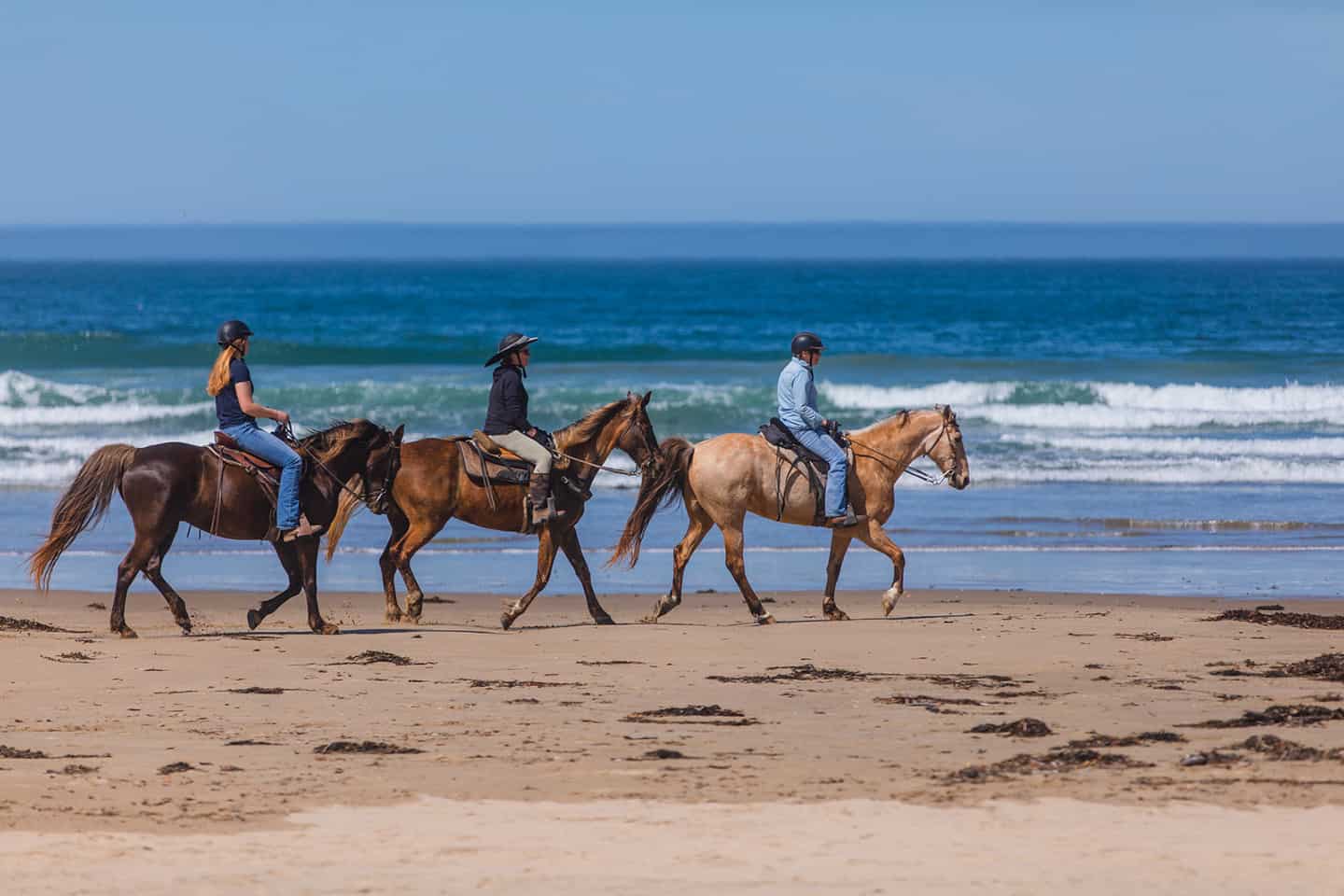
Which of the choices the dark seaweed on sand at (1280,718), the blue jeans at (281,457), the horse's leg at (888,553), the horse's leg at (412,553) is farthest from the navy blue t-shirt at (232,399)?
the dark seaweed on sand at (1280,718)

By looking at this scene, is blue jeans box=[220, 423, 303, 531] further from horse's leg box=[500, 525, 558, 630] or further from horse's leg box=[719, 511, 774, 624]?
horse's leg box=[719, 511, 774, 624]

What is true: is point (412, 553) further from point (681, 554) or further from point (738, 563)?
point (738, 563)

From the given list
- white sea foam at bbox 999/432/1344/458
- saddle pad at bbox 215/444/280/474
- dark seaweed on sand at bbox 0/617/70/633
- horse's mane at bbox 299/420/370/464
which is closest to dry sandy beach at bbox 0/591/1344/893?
dark seaweed on sand at bbox 0/617/70/633

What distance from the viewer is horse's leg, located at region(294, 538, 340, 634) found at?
Answer: 11664 millimetres

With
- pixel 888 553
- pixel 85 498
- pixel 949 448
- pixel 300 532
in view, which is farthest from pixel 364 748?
pixel 949 448

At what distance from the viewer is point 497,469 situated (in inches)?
501

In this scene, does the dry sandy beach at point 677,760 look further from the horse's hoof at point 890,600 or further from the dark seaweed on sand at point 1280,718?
the horse's hoof at point 890,600

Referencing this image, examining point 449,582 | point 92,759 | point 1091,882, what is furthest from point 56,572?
point 1091,882

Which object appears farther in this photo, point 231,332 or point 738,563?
point 738,563

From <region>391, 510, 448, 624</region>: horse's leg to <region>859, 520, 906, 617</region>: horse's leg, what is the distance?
3.10 meters

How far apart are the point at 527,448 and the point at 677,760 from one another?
5.13 meters

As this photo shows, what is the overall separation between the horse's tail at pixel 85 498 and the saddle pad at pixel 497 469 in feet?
7.74

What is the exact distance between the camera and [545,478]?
12.5m

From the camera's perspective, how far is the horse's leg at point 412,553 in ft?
41.4
